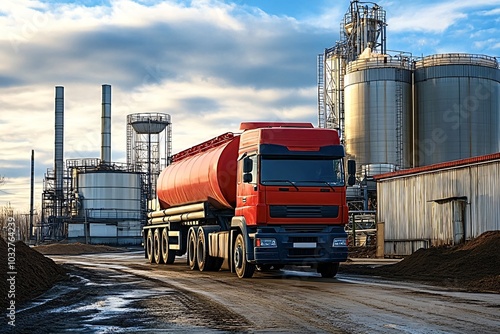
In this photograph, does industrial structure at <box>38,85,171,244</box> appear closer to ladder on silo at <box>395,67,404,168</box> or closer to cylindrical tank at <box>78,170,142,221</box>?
cylindrical tank at <box>78,170,142,221</box>

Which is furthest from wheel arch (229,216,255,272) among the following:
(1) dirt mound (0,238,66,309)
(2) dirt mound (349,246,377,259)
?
(2) dirt mound (349,246,377,259)

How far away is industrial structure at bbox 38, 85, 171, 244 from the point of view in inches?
3196

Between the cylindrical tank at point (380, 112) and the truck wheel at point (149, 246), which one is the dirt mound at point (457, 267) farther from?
the cylindrical tank at point (380, 112)

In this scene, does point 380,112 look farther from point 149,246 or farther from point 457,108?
point 149,246

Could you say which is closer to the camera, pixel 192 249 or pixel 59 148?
pixel 192 249

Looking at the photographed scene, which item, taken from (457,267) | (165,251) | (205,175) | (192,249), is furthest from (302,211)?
(165,251)

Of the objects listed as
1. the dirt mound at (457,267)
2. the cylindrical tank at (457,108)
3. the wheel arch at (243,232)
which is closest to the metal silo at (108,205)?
the cylindrical tank at (457,108)

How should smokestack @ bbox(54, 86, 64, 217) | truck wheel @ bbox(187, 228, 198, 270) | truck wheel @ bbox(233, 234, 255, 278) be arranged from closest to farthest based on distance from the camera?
truck wheel @ bbox(233, 234, 255, 278)
truck wheel @ bbox(187, 228, 198, 270)
smokestack @ bbox(54, 86, 64, 217)

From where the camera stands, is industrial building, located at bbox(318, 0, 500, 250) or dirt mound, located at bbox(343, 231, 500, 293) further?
industrial building, located at bbox(318, 0, 500, 250)

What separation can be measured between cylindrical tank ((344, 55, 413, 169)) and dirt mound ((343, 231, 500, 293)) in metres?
27.1

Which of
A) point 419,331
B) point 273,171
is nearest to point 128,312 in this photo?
point 419,331

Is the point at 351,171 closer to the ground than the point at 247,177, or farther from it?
farther from it

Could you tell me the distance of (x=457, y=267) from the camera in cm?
2309

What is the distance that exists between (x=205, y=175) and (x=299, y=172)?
18.1 feet
